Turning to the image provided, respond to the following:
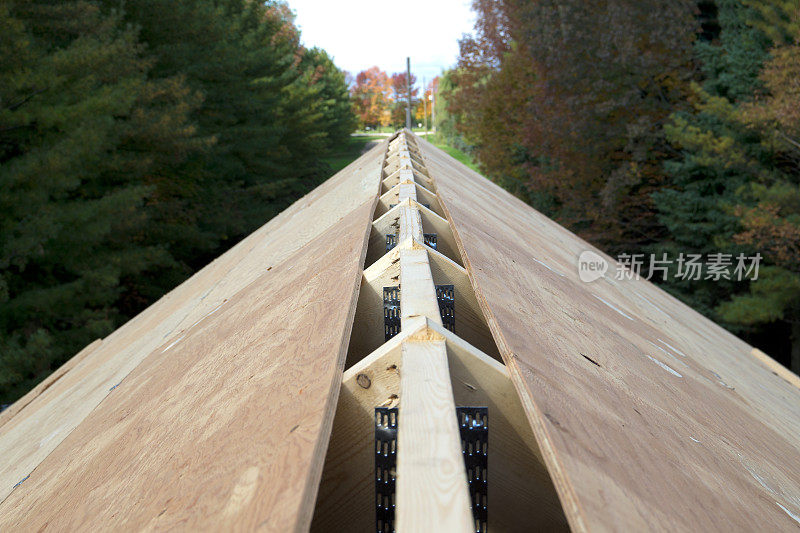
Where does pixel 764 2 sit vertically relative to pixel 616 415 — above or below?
above

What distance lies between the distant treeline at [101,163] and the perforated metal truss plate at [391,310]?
24.3ft

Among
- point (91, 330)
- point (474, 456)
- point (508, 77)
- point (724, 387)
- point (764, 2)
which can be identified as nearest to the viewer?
point (474, 456)

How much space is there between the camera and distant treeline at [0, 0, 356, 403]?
8.20m

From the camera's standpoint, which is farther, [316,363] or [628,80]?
[628,80]

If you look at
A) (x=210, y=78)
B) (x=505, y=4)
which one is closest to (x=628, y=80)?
(x=505, y=4)

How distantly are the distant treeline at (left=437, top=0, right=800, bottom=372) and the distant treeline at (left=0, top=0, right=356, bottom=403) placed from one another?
30.8 feet

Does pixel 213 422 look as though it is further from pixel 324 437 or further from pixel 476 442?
pixel 476 442

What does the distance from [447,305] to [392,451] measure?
61cm

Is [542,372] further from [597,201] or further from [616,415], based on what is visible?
[597,201]

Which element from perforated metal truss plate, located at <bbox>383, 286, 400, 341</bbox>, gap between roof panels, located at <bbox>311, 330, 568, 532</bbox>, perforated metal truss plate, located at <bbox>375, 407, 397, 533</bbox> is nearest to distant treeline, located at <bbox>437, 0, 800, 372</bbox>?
perforated metal truss plate, located at <bbox>383, 286, 400, 341</bbox>

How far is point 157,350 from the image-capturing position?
245 centimetres

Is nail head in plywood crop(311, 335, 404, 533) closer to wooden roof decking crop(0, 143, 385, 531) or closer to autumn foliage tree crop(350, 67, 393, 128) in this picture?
wooden roof decking crop(0, 143, 385, 531)

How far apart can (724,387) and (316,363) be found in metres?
1.86

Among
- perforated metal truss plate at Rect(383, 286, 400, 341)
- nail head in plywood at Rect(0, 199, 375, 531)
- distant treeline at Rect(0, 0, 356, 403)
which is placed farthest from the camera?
distant treeline at Rect(0, 0, 356, 403)
